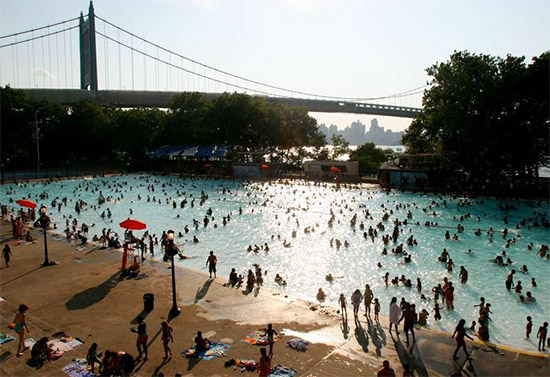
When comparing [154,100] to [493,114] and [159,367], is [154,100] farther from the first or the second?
[159,367]

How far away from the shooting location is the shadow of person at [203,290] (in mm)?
15487

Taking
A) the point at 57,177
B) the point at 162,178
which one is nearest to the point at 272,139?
the point at 162,178

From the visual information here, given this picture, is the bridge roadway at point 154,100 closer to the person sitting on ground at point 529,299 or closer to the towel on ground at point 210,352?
the person sitting on ground at point 529,299

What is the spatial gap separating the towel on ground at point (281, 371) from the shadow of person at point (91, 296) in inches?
293

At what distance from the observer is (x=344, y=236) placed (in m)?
30.2

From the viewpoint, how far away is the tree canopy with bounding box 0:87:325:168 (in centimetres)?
7375

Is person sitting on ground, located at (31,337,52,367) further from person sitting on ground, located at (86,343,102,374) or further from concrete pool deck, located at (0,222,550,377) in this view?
person sitting on ground, located at (86,343,102,374)

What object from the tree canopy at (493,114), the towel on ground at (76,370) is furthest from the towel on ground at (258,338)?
the tree canopy at (493,114)

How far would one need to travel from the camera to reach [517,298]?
725 inches

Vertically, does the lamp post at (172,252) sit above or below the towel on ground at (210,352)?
above

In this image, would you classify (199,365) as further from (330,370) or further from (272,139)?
(272,139)

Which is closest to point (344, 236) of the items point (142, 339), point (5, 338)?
point (142, 339)

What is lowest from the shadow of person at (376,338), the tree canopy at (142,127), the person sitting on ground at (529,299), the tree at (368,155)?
the person sitting on ground at (529,299)

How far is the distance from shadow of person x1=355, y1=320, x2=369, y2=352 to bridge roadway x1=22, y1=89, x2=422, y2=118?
9247cm
